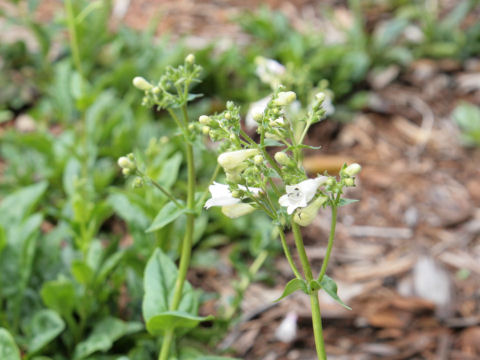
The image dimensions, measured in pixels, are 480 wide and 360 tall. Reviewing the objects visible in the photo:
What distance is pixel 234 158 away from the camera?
5.02 ft

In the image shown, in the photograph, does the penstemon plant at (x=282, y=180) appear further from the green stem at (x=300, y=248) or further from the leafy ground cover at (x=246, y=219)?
the leafy ground cover at (x=246, y=219)

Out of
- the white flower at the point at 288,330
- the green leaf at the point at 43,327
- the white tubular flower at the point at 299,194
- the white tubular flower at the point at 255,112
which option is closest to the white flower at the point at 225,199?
the white tubular flower at the point at 299,194

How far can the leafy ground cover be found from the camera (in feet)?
8.38

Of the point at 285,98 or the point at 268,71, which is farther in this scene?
the point at 268,71

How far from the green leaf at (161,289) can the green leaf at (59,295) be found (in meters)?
0.51

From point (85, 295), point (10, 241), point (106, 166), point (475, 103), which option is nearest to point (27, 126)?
point (106, 166)

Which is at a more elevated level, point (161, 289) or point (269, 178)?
point (269, 178)

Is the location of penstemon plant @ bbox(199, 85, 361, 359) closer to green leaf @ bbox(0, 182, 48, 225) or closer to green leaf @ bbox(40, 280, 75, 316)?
green leaf @ bbox(40, 280, 75, 316)

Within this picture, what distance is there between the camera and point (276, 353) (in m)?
2.74

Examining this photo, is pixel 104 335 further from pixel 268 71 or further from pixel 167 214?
pixel 268 71

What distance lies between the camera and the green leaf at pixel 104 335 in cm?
226

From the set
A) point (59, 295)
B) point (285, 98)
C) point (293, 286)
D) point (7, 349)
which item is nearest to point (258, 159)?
point (285, 98)

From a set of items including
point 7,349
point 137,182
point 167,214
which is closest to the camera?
point 137,182

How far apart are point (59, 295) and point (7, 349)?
0.40 metres
